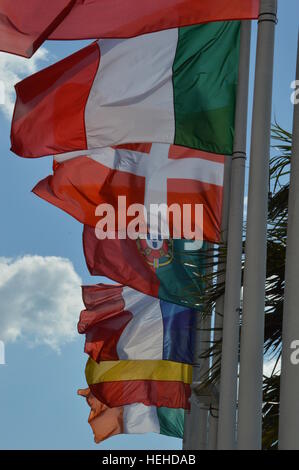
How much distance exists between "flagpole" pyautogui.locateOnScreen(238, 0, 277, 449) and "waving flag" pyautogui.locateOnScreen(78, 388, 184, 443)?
16.7 metres

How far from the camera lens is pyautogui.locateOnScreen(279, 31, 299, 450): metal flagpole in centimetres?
702

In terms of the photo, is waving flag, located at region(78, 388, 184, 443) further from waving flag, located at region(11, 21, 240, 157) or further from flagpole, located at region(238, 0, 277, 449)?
flagpole, located at region(238, 0, 277, 449)

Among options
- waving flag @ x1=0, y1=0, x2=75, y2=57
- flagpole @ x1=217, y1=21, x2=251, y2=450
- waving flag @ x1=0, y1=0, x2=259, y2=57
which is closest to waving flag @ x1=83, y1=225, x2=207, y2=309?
flagpole @ x1=217, y1=21, x2=251, y2=450

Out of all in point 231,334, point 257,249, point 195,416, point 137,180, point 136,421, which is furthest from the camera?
point 136,421

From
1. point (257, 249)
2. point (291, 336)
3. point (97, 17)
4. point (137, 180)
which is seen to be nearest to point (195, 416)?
point (137, 180)

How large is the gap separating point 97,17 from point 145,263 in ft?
22.1

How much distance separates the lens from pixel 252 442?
8.63 metres

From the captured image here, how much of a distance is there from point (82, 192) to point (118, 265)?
78.5 inches

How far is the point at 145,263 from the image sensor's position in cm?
1664

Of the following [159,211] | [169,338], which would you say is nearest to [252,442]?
[159,211]

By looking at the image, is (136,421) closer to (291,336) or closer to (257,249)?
(257,249)

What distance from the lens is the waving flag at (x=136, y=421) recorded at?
26.0 meters

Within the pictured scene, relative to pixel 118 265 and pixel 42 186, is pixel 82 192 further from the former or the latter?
pixel 118 265
